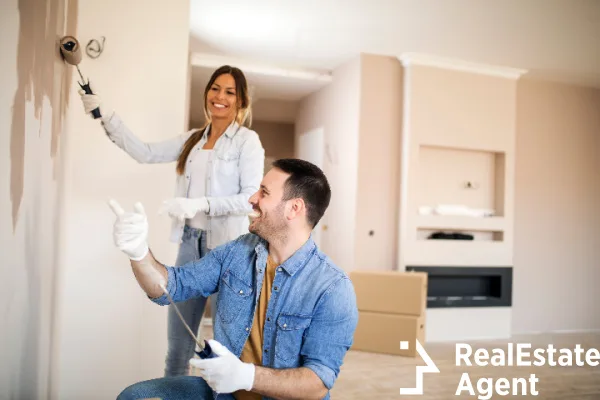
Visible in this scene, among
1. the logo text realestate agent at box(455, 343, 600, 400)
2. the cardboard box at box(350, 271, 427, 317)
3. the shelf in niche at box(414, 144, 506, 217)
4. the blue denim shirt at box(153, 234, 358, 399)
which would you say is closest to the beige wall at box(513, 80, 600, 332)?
the shelf in niche at box(414, 144, 506, 217)

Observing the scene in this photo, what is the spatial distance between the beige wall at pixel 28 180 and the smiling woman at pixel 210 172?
0.36 metres

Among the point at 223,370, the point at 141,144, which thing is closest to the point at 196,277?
the point at 223,370

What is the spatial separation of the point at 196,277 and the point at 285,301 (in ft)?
0.84

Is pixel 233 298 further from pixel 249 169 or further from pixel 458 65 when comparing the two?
pixel 458 65

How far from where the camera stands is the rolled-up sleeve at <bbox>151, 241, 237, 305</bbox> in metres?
1.25

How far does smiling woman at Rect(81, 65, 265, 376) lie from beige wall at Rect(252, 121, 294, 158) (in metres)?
5.27

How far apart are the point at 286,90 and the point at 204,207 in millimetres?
3828

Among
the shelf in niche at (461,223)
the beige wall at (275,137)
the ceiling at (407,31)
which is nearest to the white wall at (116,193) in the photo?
the ceiling at (407,31)

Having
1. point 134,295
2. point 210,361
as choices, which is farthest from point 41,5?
point 134,295

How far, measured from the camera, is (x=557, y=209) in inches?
188

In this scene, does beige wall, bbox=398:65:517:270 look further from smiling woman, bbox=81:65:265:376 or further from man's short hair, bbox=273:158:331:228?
man's short hair, bbox=273:158:331:228

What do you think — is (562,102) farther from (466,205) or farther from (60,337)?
(60,337)

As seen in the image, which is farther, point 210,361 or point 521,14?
point 521,14

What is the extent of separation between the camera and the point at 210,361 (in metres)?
0.99
